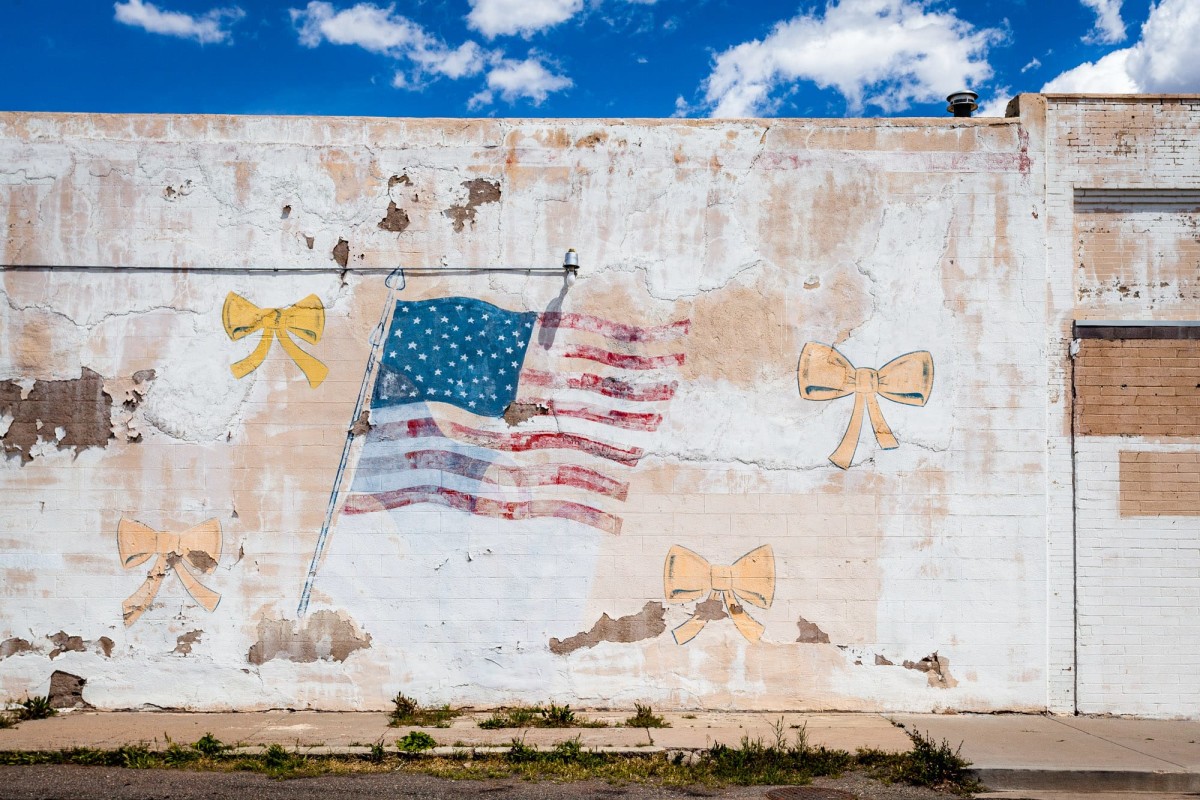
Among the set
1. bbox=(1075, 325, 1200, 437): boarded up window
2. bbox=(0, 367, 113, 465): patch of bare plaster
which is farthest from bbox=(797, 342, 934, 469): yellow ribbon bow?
bbox=(0, 367, 113, 465): patch of bare plaster

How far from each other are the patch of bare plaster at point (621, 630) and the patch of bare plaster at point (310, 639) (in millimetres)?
1731

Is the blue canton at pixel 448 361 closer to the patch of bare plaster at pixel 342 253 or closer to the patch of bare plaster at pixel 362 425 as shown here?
the patch of bare plaster at pixel 362 425

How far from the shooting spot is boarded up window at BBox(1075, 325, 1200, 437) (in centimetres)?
856

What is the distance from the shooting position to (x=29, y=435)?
8.38 m

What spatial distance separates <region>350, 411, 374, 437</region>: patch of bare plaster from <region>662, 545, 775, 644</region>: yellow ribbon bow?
2.89 m

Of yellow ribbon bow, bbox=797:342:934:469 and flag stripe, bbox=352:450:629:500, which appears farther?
yellow ribbon bow, bbox=797:342:934:469

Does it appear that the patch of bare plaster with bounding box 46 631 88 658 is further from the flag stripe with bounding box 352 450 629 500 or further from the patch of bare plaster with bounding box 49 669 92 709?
the flag stripe with bounding box 352 450 629 500

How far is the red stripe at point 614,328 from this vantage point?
336 inches

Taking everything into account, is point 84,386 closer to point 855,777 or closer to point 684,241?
point 684,241

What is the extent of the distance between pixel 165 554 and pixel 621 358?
436 centimetres

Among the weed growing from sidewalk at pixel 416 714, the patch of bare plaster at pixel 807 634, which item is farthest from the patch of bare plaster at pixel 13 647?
the patch of bare plaster at pixel 807 634

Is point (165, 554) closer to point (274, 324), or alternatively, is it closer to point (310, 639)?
point (310, 639)

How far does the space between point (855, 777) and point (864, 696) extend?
1.75m

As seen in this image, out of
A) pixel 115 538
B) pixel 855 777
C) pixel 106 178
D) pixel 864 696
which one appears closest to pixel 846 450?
pixel 864 696
